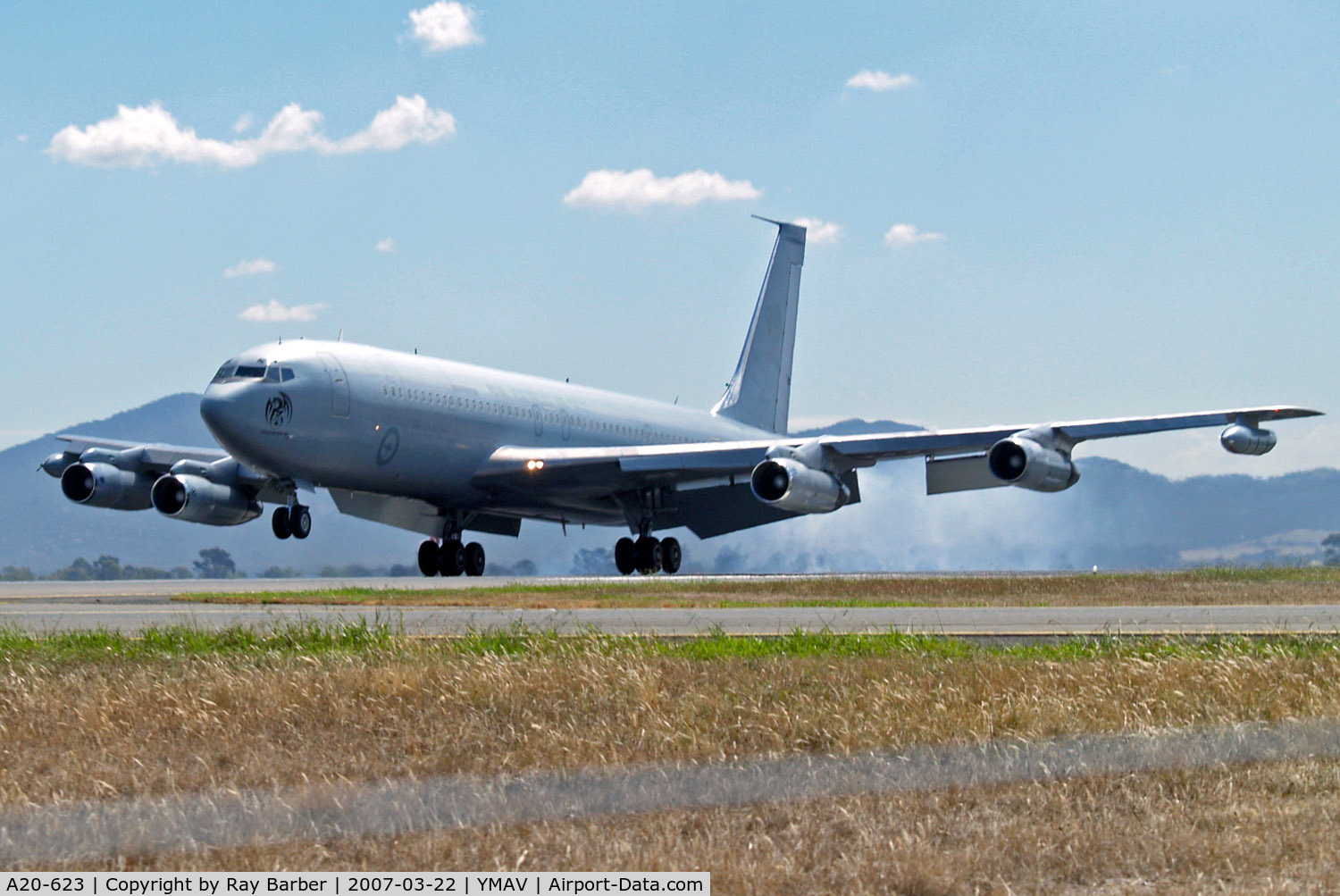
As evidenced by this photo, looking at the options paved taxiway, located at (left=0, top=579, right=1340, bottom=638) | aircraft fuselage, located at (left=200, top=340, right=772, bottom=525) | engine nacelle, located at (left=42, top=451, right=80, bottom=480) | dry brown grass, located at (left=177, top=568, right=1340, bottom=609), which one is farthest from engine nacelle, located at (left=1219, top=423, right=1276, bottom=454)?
engine nacelle, located at (left=42, top=451, right=80, bottom=480)

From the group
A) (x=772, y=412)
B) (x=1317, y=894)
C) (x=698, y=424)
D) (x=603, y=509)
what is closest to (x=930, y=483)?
(x=603, y=509)

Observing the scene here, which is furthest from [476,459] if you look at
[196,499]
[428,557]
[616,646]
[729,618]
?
[616,646]

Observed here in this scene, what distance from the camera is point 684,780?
23.7 ft

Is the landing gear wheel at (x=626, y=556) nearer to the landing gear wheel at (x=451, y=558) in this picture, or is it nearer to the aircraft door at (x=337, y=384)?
the landing gear wheel at (x=451, y=558)

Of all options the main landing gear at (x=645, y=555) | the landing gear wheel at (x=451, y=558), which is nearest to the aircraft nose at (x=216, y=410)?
the landing gear wheel at (x=451, y=558)

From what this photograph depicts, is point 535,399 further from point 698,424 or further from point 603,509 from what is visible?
point 698,424

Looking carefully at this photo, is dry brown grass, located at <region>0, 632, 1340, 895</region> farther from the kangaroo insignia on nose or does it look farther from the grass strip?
the kangaroo insignia on nose

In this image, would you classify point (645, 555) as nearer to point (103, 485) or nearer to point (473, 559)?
point (473, 559)

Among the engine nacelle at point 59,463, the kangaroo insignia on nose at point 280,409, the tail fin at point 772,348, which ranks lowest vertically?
the engine nacelle at point 59,463

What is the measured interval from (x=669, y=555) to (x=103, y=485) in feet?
50.5

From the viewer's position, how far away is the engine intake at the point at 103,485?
36688 millimetres

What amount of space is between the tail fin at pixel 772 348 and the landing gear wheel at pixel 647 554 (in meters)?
13.0

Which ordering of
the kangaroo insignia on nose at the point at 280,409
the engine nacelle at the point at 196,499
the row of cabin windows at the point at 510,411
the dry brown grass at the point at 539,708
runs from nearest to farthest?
the dry brown grass at the point at 539,708 < the kangaroo insignia on nose at the point at 280,409 < the row of cabin windows at the point at 510,411 < the engine nacelle at the point at 196,499

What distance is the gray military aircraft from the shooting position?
32625 millimetres
